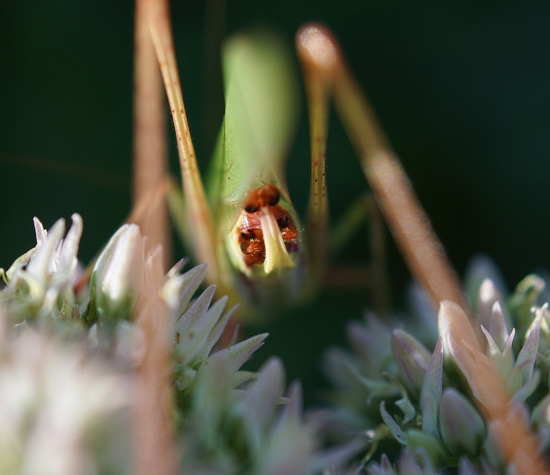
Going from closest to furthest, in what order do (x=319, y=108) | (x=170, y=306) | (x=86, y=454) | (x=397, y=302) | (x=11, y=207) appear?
1. (x=86, y=454)
2. (x=170, y=306)
3. (x=319, y=108)
4. (x=11, y=207)
5. (x=397, y=302)

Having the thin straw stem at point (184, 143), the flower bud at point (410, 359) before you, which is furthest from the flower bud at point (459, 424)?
the thin straw stem at point (184, 143)

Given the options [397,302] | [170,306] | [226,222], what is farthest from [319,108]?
[397,302]

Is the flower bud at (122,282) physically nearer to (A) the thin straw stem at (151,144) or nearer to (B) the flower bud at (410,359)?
(A) the thin straw stem at (151,144)

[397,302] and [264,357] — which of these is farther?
[397,302]

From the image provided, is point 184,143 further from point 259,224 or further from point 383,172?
point 383,172

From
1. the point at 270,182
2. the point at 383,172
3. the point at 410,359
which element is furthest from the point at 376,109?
the point at 410,359

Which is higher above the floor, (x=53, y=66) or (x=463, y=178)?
(x=53, y=66)

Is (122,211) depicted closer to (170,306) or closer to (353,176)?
(353,176)

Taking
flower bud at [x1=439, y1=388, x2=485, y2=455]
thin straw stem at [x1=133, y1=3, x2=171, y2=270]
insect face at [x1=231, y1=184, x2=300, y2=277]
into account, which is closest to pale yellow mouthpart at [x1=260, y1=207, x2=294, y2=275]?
insect face at [x1=231, y1=184, x2=300, y2=277]
